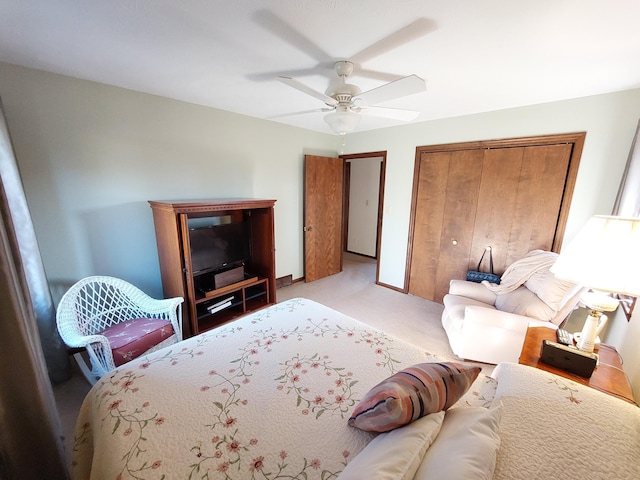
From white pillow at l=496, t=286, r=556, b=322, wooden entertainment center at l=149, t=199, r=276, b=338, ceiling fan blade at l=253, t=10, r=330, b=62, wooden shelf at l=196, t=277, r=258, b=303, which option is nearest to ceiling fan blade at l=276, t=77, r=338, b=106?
ceiling fan blade at l=253, t=10, r=330, b=62

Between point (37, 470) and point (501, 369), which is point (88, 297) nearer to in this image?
point (37, 470)

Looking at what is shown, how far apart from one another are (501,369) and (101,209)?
3014 mm

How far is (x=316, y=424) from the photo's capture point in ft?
3.16

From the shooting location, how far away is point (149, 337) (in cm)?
194

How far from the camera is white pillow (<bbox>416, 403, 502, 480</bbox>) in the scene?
643mm

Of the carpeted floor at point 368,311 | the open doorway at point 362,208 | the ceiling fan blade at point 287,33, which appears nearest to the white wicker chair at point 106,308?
the carpeted floor at point 368,311

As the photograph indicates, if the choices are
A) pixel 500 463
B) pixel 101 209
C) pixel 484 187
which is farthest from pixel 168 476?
pixel 484 187

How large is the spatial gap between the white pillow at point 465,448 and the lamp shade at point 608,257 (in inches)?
28.8

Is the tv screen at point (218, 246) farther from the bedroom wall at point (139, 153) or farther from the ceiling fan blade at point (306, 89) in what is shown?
the ceiling fan blade at point (306, 89)

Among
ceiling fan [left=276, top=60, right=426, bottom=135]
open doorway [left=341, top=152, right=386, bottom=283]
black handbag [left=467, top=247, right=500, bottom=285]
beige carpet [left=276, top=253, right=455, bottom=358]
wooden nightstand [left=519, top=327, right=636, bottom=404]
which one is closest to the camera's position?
wooden nightstand [left=519, top=327, right=636, bottom=404]

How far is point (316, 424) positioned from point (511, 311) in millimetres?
2008

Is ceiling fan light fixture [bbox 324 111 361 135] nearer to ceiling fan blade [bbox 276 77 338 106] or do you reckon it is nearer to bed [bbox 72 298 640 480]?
ceiling fan blade [bbox 276 77 338 106]

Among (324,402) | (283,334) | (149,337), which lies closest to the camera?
(324,402)

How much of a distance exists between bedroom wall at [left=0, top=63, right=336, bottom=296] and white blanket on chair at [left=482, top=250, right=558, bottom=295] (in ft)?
9.62
